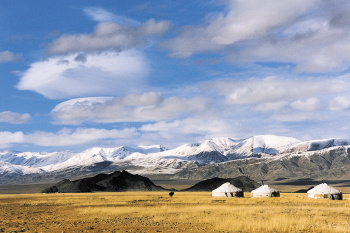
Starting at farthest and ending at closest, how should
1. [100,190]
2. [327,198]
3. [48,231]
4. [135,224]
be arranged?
[100,190]
[327,198]
[135,224]
[48,231]

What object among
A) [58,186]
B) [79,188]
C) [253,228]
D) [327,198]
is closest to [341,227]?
[253,228]

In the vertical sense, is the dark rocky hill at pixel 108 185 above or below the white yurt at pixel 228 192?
above

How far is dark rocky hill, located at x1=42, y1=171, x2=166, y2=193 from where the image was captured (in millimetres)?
163375

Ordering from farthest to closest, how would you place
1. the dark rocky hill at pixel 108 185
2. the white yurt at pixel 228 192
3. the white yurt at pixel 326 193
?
the dark rocky hill at pixel 108 185, the white yurt at pixel 228 192, the white yurt at pixel 326 193

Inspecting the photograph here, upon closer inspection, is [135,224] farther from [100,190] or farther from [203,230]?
[100,190]

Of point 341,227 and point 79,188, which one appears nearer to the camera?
point 341,227

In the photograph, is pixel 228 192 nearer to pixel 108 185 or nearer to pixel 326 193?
pixel 326 193

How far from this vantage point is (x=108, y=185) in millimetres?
180875

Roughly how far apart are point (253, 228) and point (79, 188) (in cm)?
13934

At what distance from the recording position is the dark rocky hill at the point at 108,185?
536ft

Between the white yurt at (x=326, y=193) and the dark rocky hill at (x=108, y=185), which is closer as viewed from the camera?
the white yurt at (x=326, y=193)

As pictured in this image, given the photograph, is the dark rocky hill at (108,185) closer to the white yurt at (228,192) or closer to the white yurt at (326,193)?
the white yurt at (228,192)

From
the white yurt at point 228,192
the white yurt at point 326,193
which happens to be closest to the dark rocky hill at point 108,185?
the white yurt at point 228,192

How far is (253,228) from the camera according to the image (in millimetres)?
30656
